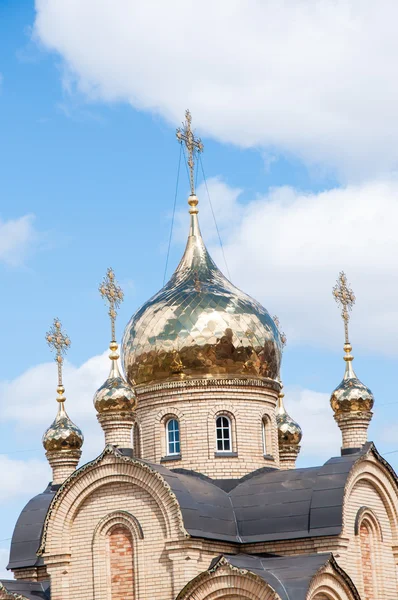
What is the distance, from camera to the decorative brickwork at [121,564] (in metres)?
28.3

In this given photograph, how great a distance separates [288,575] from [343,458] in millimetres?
3345

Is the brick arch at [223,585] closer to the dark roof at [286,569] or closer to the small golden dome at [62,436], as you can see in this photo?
the dark roof at [286,569]

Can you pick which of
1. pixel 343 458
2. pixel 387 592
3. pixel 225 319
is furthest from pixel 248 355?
pixel 387 592

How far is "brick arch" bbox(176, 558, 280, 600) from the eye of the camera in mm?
26859

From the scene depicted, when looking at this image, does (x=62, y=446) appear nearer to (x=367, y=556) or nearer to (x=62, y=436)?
(x=62, y=436)

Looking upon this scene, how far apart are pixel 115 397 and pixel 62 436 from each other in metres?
4.15

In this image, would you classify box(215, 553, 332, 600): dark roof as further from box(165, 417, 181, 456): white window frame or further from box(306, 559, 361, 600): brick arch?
box(165, 417, 181, 456): white window frame

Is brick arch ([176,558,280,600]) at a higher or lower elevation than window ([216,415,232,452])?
lower

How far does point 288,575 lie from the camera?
88.4 feet

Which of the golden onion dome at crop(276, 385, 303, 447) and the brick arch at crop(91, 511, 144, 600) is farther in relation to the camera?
the golden onion dome at crop(276, 385, 303, 447)

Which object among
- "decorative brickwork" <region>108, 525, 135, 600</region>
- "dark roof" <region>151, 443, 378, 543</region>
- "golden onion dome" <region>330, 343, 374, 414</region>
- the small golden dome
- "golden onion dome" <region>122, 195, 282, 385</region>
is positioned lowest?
"decorative brickwork" <region>108, 525, 135, 600</region>

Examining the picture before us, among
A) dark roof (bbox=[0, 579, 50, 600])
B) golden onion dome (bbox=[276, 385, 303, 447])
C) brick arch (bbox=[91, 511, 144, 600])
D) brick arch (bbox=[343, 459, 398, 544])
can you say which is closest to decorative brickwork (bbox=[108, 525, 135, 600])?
brick arch (bbox=[91, 511, 144, 600])

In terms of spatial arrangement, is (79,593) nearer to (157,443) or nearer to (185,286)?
(157,443)

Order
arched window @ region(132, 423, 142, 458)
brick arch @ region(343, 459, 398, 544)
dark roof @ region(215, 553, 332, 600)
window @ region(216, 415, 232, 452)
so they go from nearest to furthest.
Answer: dark roof @ region(215, 553, 332, 600) → brick arch @ region(343, 459, 398, 544) → window @ region(216, 415, 232, 452) → arched window @ region(132, 423, 142, 458)
